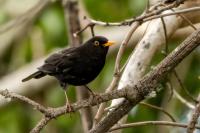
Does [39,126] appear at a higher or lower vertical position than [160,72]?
lower

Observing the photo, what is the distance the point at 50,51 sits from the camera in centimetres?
800

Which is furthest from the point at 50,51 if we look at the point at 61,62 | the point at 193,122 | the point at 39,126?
the point at 193,122

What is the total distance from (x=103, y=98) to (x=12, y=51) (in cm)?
458

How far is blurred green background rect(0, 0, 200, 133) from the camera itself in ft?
24.8

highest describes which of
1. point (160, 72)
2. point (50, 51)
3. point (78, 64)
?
point (160, 72)

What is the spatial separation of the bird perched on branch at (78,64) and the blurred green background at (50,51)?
2.20 m

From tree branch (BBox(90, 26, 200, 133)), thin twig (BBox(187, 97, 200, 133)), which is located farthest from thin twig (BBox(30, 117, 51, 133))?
thin twig (BBox(187, 97, 200, 133))

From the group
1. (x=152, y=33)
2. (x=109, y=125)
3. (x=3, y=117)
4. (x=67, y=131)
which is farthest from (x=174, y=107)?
(x=109, y=125)

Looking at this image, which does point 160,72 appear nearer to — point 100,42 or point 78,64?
point 78,64

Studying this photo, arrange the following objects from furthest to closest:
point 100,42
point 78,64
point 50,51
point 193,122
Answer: point 50,51
point 100,42
point 78,64
point 193,122

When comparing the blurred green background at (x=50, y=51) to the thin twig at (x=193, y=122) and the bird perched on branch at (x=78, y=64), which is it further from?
the thin twig at (x=193, y=122)

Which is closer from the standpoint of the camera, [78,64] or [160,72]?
[160,72]

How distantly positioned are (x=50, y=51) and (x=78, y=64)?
2.95 meters

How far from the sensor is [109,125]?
393cm
